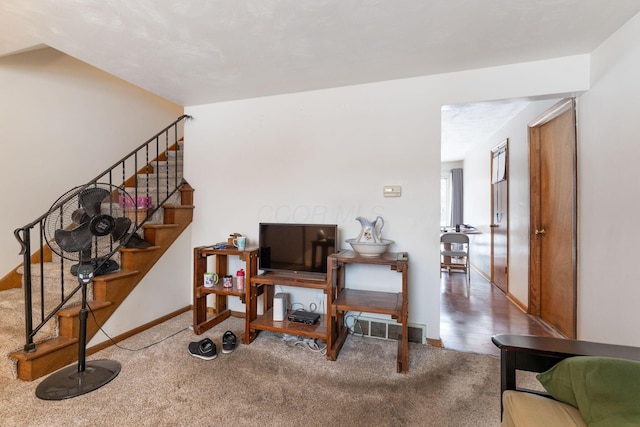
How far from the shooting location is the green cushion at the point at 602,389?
785 millimetres

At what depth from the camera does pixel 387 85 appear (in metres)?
2.47

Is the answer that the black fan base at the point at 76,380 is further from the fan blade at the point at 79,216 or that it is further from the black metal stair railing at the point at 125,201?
the fan blade at the point at 79,216

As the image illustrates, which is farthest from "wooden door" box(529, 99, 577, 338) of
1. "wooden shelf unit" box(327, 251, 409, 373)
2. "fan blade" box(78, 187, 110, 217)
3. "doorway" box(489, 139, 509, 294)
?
"fan blade" box(78, 187, 110, 217)

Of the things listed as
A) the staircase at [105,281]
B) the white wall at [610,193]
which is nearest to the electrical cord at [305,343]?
the staircase at [105,281]

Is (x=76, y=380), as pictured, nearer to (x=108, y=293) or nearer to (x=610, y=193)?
(x=108, y=293)

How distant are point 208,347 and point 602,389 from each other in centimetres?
221

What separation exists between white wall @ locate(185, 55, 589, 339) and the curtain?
4.61 m

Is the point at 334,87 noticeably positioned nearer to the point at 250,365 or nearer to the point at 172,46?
the point at 172,46

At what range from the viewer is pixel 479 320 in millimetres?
2906

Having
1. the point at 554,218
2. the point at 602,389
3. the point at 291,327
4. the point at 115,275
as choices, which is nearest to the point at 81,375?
the point at 115,275

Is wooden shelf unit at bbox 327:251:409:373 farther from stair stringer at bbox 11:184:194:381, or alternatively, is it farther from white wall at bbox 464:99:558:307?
white wall at bbox 464:99:558:307

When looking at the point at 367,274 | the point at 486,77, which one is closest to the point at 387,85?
the point at 486,77

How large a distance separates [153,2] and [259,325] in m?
2.31

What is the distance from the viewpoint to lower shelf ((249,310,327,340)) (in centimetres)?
218
